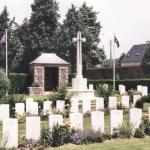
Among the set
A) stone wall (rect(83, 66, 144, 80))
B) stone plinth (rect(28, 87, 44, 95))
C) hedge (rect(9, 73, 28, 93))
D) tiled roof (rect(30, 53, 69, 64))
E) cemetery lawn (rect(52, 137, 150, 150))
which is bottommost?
cemetery lawn (rect(52, 137, 150, 150))

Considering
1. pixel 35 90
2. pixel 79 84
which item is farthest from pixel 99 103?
pixel 35 90

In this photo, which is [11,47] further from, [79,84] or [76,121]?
[76,121]

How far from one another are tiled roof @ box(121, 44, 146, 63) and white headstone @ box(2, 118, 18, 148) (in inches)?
2814

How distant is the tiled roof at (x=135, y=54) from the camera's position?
82312 millimetres

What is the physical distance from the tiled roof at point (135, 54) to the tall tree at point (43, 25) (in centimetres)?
3798

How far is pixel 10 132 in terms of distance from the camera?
36.8 feet

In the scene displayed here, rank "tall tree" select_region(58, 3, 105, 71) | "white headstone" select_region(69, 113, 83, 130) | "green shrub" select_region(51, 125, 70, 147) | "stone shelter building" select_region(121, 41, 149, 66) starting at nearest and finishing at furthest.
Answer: "green shrub" select_region(51, 125, 70, 147) → "white headstone" select_region(69, 113, 83, 130) → "tall tree" select_region(58, 3, 105, 71) → "stone shelter building" select_region(121, 41, 149, 66)

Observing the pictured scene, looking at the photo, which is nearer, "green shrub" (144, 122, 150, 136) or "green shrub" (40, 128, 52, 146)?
"green shrub" (40, 128, 52, 146)

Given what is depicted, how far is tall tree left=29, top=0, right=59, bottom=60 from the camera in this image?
4522 centimetres

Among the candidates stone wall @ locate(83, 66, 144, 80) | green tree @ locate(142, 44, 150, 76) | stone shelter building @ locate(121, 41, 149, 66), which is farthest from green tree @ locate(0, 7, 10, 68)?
stone shelter building @ locate(121, 41, 149, 66)

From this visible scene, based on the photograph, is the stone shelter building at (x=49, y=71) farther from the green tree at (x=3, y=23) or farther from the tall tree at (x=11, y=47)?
the green tree at (x=3, y=23)

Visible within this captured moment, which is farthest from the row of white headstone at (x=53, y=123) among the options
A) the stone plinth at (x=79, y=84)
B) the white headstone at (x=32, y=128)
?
the stone plinth at (x=79, y=84)

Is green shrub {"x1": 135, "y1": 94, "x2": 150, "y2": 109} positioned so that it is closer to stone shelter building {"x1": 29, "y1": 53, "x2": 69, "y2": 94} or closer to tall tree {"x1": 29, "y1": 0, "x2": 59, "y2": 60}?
stone shelter building {"x1": 29, "y1": 53, "x2": 69, "y2": 94}

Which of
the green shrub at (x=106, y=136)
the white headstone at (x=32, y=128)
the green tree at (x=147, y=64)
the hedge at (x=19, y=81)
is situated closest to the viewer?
the white headstone at (x=32, y=128)
